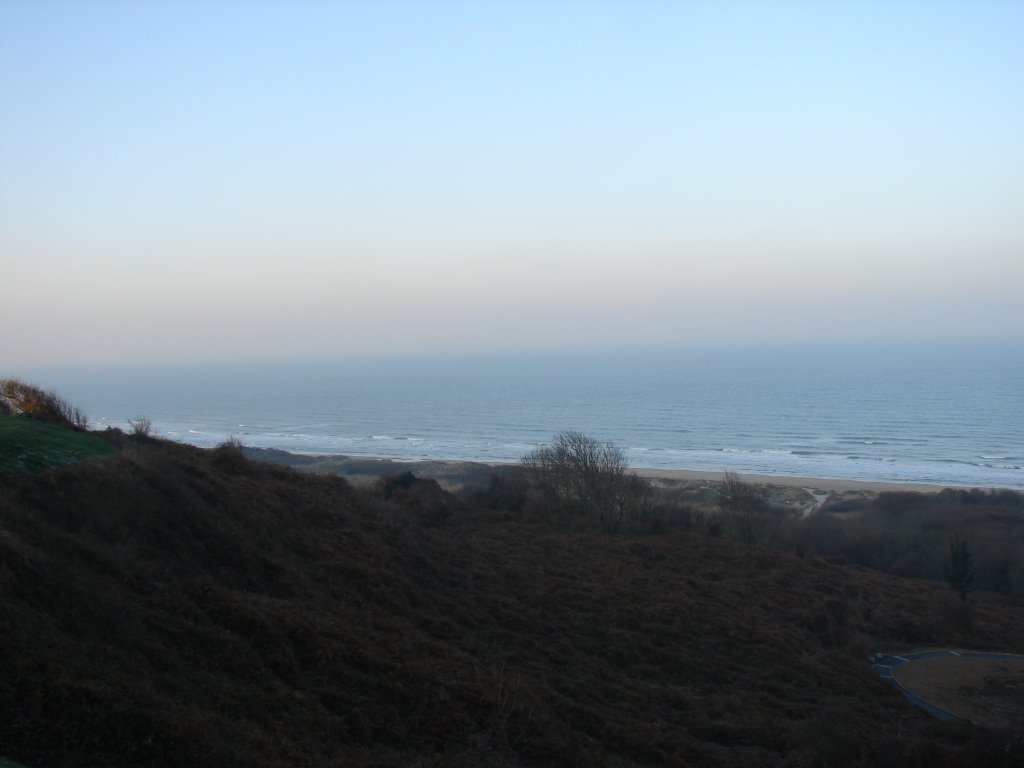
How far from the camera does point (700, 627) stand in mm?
16344

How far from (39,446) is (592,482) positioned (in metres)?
23.4

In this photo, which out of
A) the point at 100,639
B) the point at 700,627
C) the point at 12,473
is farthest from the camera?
the point at 700,627

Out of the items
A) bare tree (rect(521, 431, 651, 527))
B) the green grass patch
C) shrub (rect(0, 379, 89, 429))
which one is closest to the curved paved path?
bare tree (rect(521, 431, 651, 527))

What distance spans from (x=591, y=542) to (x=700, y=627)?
25.7ft

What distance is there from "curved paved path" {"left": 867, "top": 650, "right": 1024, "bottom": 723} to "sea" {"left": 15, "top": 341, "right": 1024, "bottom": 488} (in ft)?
103

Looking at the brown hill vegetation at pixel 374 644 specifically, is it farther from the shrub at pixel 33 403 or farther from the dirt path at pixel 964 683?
the shrub at pixel 33 403

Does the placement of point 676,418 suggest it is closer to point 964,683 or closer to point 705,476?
point 705,476

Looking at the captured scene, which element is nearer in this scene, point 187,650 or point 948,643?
point 187,650

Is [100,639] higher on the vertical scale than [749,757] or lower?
higher

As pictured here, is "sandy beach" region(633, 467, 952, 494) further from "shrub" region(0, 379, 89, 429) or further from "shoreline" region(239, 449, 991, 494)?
"shrub" region(0, 379, 89, 429)

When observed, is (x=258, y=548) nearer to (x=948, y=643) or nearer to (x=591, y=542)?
(x=591, y=542)

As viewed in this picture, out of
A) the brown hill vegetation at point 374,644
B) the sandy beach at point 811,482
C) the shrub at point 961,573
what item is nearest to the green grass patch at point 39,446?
the brown hill vegetation at point 374,644

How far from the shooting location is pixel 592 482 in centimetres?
3306

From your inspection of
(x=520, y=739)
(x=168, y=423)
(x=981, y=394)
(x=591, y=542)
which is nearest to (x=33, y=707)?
(x=520, y=739)
